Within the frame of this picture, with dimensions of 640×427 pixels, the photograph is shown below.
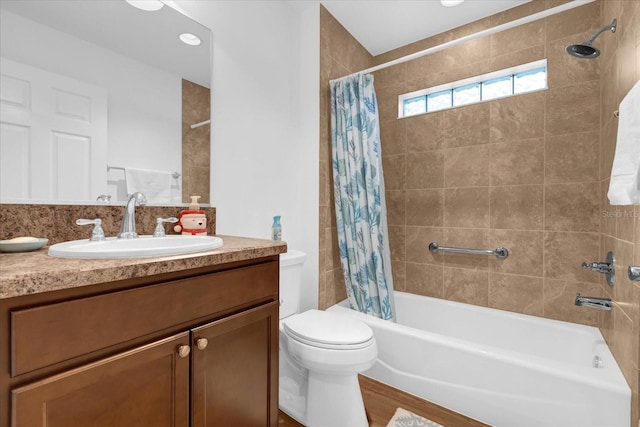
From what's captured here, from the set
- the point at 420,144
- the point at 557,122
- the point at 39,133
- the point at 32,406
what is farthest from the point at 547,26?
the point at 32,406

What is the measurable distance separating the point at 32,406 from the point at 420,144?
8.29ft

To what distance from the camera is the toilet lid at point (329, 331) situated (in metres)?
1.37

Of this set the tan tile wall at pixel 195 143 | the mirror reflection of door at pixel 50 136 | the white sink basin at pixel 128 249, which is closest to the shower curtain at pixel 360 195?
the tan tile wall at pixel 195 143

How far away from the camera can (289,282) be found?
5.85 ft

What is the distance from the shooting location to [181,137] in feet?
4.94

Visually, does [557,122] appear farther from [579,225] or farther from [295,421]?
[295,421]

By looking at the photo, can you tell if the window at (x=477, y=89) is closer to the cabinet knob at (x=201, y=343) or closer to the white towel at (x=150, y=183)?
the white towel at (x=150, y=183)

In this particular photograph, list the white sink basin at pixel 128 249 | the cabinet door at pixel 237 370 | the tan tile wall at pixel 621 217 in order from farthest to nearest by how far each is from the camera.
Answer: the tan tile wall at pixel 621 217, the cabinet door at pixel 237 370, the white sink basin at pixel 128 249

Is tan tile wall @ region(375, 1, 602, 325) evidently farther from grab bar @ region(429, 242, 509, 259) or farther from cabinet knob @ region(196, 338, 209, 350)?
cabinet knob @ region(196, 338, 209, 350)

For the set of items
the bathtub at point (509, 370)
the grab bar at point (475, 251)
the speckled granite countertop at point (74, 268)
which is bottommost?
the bathtub at point (509, 370)

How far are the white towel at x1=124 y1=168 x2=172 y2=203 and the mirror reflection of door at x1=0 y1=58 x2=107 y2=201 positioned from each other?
0.32ft

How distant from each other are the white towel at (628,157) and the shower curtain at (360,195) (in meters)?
1.20

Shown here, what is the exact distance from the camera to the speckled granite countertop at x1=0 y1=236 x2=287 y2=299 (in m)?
0.58

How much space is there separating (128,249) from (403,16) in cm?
233
